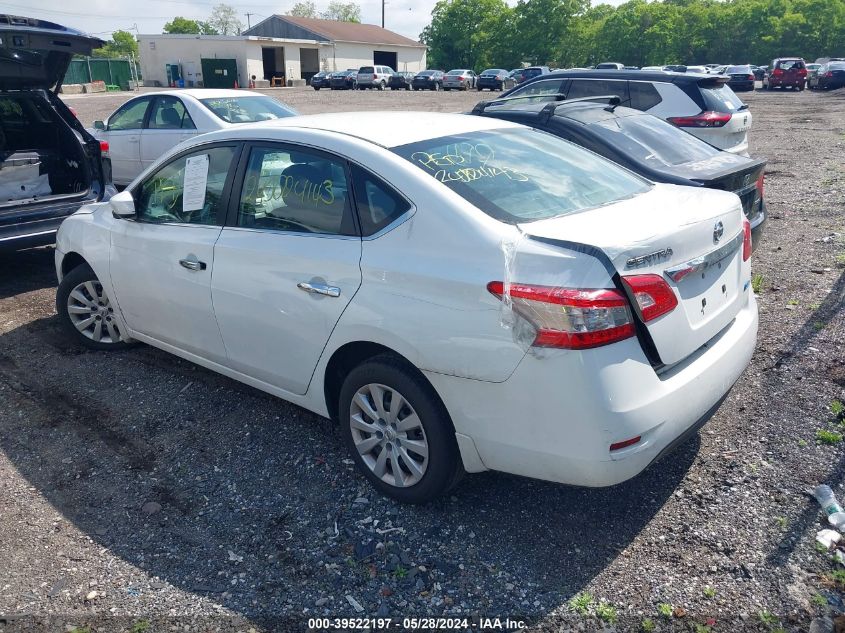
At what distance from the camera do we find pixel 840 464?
3.49m

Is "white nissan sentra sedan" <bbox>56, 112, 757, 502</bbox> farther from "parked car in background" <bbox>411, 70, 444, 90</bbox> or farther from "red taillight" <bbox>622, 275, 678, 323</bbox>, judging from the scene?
"parked car in background" <bbox>411, 70, 444, 90</bbox>

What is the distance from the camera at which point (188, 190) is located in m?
4.14

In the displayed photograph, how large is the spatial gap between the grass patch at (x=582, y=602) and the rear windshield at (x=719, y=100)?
6.83 m

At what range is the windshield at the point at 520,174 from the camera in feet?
10.2

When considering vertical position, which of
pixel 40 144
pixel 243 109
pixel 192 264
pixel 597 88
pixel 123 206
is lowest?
pixel 192 264

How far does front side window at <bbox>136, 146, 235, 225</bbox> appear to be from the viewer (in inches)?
156

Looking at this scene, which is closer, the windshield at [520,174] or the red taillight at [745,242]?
the windshield at [520,174]

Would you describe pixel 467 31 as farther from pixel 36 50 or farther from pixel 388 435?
pixel 388 435

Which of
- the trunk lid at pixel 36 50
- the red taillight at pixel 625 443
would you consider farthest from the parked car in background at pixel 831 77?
the red taillight at pixel 625 443

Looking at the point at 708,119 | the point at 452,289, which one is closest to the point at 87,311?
the point at 452,289

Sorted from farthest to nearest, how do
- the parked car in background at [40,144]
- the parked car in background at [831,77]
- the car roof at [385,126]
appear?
the parked car in background at [831,77] < the parked car in background at [40,144] < the car roof at [385,126]

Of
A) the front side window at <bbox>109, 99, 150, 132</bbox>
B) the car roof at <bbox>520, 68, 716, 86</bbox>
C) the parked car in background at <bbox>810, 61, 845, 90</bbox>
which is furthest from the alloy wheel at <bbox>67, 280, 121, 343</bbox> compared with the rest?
the parked car in background at <bbox>810, 61, 845, 90</bbox>

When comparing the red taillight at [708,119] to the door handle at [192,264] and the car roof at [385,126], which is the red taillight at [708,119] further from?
the door handle at [192,264]

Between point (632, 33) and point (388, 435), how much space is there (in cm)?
7733
